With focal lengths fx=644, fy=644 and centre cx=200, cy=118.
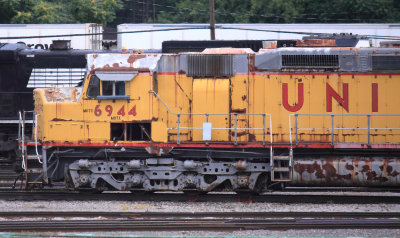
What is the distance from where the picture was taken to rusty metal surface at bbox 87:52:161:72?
14664mm

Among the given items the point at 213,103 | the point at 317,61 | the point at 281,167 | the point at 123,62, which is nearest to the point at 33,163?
the point at 123,62

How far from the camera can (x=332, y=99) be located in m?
14.7

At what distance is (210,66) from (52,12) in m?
22.9

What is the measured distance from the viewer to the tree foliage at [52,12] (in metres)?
34.6

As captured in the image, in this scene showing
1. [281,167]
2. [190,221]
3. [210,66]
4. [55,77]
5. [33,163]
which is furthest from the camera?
[55,77]

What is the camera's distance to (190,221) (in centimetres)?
1205

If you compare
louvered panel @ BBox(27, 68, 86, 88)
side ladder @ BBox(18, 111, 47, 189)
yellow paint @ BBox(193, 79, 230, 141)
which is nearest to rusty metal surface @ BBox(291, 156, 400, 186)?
yellow paint @ BBox(193, 79, 230, 141)

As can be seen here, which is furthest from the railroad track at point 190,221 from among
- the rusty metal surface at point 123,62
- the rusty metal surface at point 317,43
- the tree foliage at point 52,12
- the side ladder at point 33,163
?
the tree foliage at point 52,12

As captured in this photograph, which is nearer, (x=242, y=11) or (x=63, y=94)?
(x=63, y=94)

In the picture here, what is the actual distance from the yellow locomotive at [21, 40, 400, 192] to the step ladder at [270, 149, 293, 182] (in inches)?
1.8

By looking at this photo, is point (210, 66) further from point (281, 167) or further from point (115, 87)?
point (281, 167)

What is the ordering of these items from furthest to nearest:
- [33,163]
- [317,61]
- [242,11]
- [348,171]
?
[242,11], [33,163], [317,61], [348,171]

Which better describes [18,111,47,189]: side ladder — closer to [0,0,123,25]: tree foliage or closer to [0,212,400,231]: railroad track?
[0,212,400,231]: railroad track

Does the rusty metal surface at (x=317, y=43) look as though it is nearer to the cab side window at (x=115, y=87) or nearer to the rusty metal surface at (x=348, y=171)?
the rusty metal surface at (x=348, y=171)
